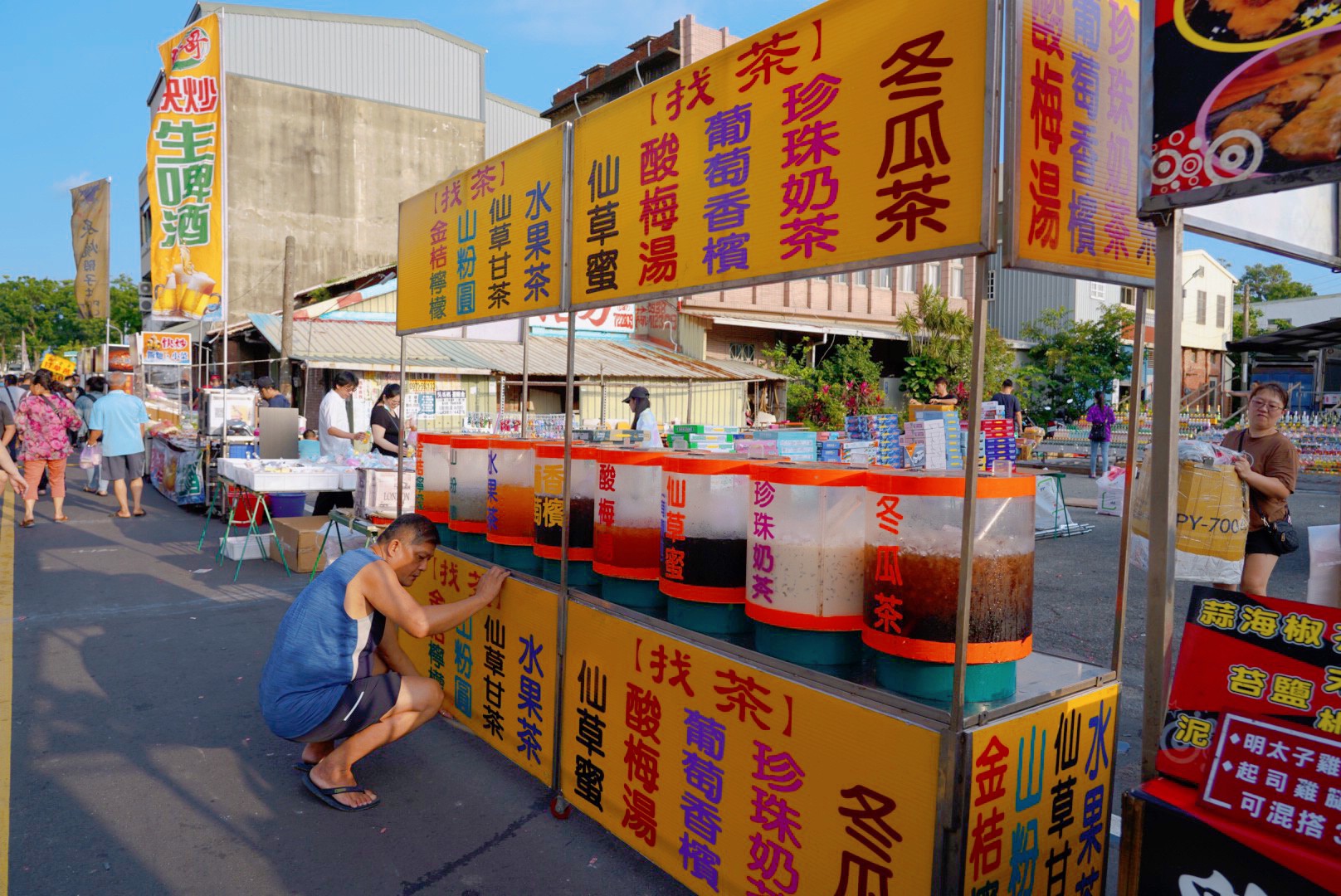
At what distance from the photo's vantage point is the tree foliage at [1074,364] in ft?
65.4

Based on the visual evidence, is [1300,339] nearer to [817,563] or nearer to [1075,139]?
[1075,139]

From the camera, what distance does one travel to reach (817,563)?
2.48 m

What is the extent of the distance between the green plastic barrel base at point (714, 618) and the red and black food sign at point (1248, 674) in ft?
4.20

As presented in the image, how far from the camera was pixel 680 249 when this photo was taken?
9.59ft

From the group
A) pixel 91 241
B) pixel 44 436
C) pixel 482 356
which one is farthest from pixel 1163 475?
pixel 91 241

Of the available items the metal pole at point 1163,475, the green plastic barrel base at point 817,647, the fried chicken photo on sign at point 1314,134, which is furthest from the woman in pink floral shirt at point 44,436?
the fried chicken photo on sign at point 1314,134

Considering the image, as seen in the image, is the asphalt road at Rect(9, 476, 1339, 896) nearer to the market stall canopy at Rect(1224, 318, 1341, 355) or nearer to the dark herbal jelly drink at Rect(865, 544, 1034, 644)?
the dark herbal jelly drink at Rect(865, 544, 1034, 644)

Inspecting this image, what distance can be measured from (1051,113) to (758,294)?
19.7m

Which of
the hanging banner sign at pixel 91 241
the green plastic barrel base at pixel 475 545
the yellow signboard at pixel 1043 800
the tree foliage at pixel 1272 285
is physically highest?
the tree foliage at pixel 1272 285

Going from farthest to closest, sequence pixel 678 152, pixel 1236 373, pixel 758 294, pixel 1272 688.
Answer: pixel 1236 373, pixel 758 294, pixel 678 152, pixel 1272 688

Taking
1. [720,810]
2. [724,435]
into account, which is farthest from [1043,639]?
[720,810]

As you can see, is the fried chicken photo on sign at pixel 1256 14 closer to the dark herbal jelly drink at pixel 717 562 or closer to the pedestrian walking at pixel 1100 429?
the dark herbal jelly drink at pixel 717 562

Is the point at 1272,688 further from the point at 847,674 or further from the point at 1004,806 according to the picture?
the point at 847,674

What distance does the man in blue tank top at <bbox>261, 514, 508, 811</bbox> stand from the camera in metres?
3.64
